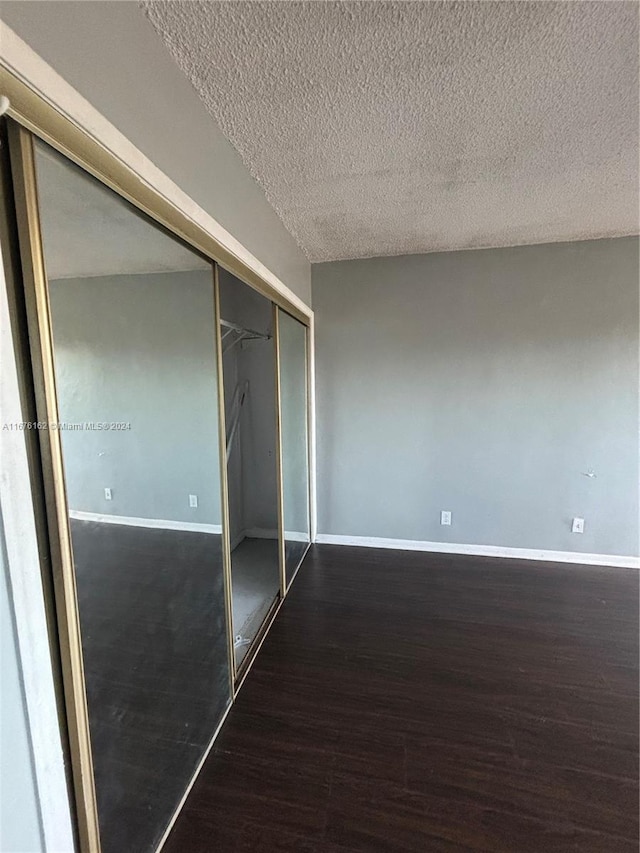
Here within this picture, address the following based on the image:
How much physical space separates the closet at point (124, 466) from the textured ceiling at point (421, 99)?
517 mm

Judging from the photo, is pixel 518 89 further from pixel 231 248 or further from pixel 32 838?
pixel 32 838

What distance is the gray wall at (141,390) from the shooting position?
35.6 inches

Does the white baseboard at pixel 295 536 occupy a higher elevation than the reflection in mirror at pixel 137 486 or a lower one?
lower

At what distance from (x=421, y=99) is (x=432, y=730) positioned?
254 centimetres

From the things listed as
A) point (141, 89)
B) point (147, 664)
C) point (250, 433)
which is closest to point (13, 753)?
point (147, 664)

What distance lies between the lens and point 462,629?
7.66 ft

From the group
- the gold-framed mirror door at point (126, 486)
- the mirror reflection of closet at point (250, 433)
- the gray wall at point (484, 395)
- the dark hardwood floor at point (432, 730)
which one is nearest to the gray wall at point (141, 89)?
the gold-framed mirror door at point (126, 486)

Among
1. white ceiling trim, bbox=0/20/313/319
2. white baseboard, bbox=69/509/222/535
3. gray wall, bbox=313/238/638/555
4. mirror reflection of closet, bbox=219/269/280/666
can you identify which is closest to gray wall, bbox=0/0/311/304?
white ceiling trim, bbox=0/20/313/319

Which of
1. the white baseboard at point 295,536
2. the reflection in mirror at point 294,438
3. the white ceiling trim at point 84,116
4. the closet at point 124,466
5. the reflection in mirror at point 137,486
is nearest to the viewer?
the white ceiling trim at point 84,116

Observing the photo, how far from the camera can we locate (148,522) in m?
1.30

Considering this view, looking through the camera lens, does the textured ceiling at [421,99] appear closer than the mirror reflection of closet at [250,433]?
Yes

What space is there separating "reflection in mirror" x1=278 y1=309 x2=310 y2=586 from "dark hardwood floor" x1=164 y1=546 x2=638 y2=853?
51cm

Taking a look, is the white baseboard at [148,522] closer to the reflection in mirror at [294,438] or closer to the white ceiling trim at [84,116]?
the white ceiling trim at [84,116]

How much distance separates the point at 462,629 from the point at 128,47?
294 centimetres
